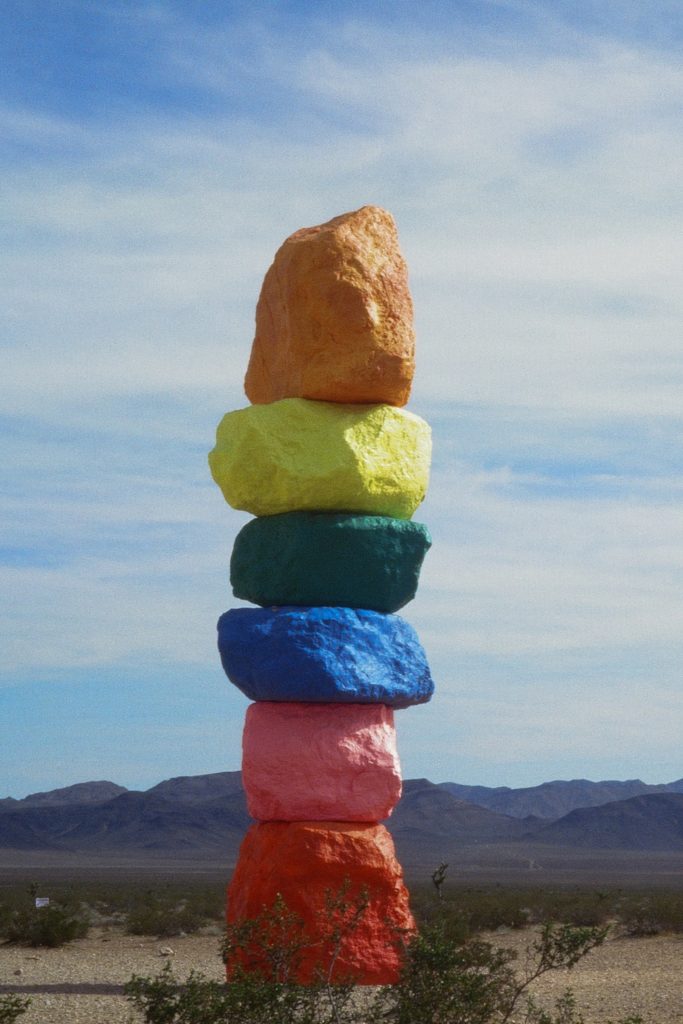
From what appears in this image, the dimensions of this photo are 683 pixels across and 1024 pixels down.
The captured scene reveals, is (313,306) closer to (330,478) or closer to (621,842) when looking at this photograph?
(330,478)

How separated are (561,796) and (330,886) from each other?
128 m

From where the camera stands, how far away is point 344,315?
37.2 ft

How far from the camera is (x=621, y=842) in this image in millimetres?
89312

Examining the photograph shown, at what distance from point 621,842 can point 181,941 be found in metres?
74.9

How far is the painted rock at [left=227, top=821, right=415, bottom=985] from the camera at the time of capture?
419 inches

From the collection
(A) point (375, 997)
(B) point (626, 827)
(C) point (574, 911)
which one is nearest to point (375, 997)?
(A) point (375, 997)

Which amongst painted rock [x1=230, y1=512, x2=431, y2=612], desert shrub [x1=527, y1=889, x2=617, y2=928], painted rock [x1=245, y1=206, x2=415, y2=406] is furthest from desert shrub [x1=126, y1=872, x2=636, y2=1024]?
desert shrub [x1=527, y1=889, x2=617, y2=928]

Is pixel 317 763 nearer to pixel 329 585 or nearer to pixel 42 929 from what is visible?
pixel 329 585

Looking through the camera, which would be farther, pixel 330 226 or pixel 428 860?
pixel 428 860

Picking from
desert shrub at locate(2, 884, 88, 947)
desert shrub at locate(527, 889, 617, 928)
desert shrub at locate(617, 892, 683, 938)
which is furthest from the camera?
desert shrub at locate(527, 889, 617, 928)

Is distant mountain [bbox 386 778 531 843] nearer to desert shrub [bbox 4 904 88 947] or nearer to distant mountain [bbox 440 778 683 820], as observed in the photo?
distant mountain [bbox 440 778 683 820]

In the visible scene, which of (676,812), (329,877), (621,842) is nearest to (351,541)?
(329,877)

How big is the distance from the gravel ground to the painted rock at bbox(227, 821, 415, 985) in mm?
1347

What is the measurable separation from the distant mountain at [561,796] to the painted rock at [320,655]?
4726 inches
